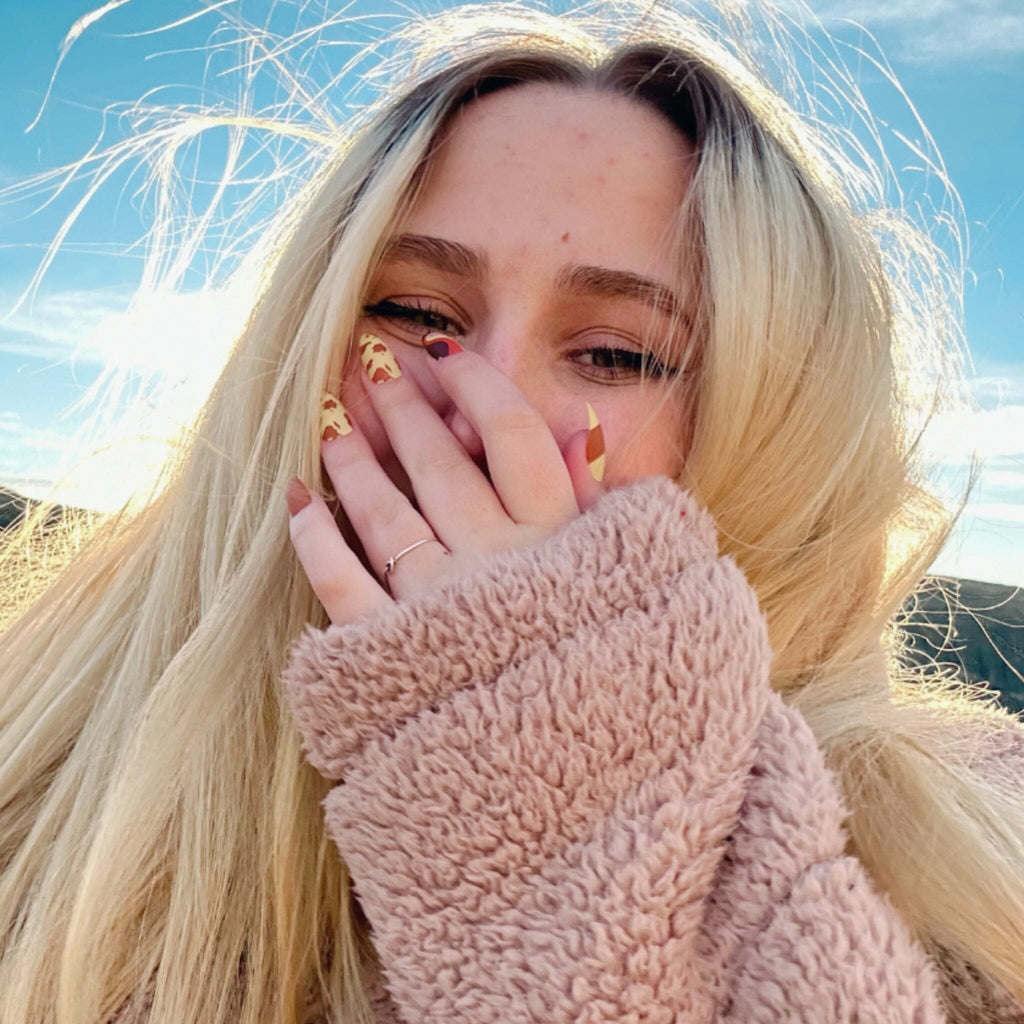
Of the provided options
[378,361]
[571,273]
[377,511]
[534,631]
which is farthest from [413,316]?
[534,631]

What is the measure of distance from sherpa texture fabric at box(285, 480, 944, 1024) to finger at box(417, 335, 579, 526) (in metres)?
0.10

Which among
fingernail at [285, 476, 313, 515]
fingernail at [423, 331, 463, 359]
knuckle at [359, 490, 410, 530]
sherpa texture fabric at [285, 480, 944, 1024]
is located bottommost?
sherpa texture fabric at [285, 480, 944, 1024]

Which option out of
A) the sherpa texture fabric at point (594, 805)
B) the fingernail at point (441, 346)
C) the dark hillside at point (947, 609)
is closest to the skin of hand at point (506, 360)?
the fingernail at point (441, 346)

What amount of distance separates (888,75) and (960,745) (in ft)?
3.85

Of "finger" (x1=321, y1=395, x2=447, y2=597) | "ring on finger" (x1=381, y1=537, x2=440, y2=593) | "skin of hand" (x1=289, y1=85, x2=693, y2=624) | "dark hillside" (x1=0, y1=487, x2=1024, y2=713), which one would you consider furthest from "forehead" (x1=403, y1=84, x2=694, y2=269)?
"dark hillside" (x1=0, y1=487, x2=1024, y2=713)

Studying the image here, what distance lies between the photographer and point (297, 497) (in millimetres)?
1149

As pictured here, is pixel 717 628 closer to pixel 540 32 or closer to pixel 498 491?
pixel 498 491

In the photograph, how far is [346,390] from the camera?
1266mm

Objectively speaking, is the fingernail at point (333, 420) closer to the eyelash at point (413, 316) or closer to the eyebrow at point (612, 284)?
the eyelash at point (413, 316)

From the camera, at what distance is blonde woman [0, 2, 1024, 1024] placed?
32.6 inches

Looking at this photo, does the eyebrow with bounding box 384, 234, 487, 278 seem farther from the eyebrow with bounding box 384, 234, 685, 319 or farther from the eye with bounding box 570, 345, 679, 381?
the eye with bounding box 570, 345, 679, 381

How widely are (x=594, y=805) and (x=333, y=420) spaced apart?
0.63 meters

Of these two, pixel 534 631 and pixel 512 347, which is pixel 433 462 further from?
pixel 534 631

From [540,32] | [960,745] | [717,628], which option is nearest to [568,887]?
[717,628]
